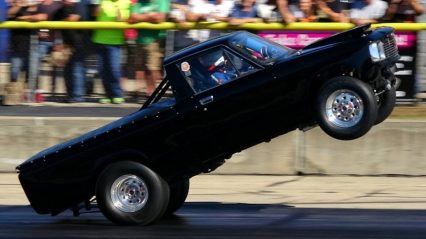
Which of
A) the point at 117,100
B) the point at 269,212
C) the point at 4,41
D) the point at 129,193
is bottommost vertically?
the point at 269,212

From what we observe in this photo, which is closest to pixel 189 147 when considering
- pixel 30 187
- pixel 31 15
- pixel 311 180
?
pixel 30 187

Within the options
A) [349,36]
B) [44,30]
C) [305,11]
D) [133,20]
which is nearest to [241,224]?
[349,36]

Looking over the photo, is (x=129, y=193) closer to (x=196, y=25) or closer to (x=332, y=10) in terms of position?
(x=196, y=25)

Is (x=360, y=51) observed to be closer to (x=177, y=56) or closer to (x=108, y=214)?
(x=177, y=56)

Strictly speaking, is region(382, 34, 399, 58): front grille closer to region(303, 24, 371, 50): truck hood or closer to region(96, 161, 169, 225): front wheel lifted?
region(303, 24, 371, 50): truck hood

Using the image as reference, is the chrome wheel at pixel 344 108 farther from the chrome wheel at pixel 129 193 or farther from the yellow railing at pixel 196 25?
the yellow railing at pixel 196 25

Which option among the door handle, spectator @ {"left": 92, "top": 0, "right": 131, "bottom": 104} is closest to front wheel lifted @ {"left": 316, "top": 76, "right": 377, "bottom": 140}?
the door handle

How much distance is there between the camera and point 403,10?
1503 centimetres

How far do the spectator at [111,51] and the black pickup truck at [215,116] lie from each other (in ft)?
16.7

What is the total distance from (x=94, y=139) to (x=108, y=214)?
78cm

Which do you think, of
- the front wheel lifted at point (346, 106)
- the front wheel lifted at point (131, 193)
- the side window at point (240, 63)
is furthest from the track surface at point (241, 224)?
the side window at point (240, 63)

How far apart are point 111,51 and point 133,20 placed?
594 mm

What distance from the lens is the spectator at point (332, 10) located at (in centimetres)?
1508

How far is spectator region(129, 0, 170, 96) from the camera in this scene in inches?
591
